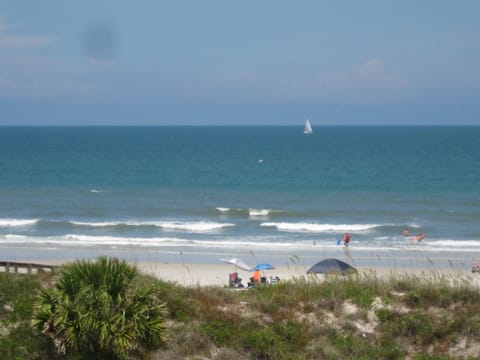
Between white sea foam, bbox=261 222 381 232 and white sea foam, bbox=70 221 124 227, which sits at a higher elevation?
white sea foam, bbox=70 221 124 227

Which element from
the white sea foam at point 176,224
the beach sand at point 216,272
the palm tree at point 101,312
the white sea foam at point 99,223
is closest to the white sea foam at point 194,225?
the white sea foam at point 176,224

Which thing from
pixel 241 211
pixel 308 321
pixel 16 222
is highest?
pixel 241 211

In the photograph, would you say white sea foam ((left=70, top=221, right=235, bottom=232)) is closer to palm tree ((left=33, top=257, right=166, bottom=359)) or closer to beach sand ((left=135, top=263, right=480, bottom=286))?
beach sand ((left=135, top=263, right=480, bottom=286))

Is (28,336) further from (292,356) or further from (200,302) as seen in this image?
(292,356)

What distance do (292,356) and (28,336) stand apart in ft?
15.6

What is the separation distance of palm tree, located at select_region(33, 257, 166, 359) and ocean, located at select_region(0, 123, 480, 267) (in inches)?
571

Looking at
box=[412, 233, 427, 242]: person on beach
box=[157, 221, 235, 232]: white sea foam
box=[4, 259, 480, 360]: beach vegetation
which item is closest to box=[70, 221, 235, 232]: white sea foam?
box=[157, 221, 235, 232]: white sea foam

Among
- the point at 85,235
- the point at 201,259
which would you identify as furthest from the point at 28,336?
the point at 85,235

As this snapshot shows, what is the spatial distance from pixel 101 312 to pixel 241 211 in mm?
34776

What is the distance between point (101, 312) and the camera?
33.4 feet

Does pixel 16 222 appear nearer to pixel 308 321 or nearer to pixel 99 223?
pixel 99 223

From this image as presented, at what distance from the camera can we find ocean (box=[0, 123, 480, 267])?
32.6m

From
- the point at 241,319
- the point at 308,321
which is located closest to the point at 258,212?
the point at 308,321

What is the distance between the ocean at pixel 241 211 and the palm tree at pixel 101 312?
571 inches
